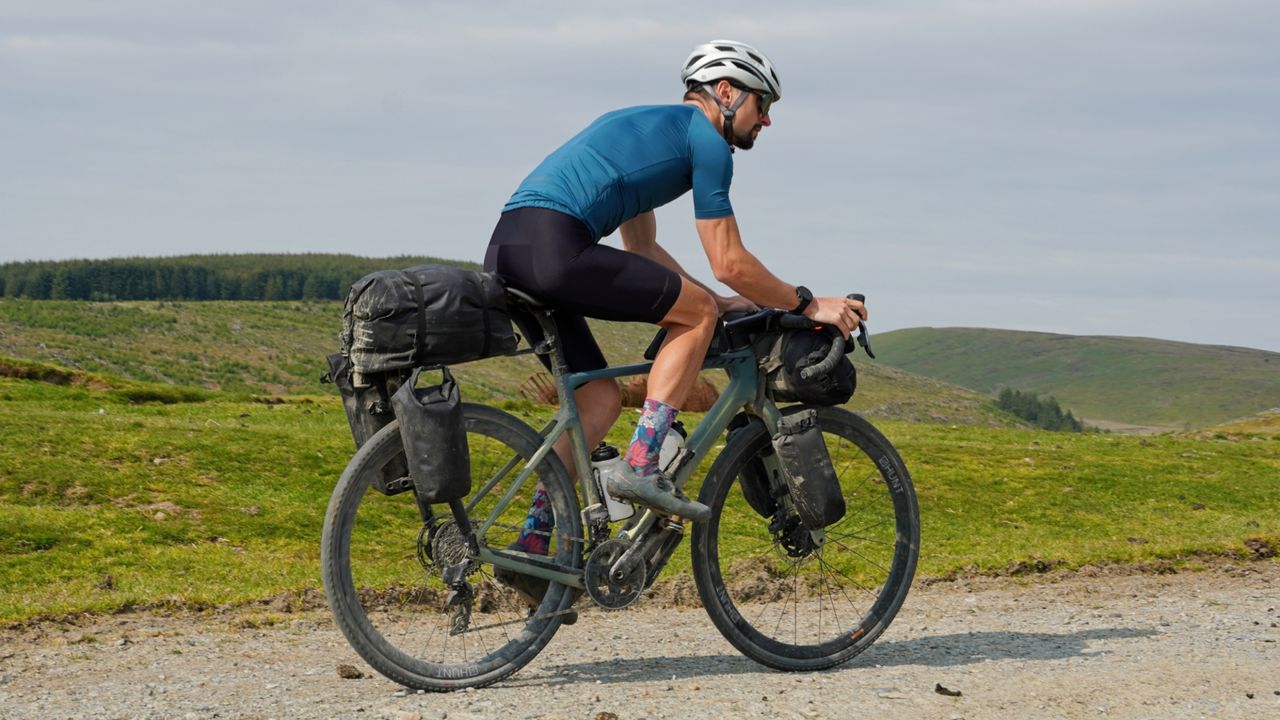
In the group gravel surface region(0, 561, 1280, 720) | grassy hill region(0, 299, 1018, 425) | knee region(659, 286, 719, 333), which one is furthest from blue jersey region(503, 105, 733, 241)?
grassy hill region(0, 299, 1018, 425)

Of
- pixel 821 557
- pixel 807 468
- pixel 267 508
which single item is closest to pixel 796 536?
pixel 821 557

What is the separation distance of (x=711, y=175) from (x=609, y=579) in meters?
2.00

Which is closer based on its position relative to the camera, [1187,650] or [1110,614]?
[1187,650]

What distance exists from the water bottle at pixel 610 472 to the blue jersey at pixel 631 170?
104 centimetres

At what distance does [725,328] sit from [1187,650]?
3.46m

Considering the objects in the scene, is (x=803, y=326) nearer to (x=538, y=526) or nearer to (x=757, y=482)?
(x=757, y=482)

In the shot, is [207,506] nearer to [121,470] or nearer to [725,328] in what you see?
[121,470]

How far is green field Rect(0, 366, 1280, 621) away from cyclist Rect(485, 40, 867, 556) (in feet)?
13.4

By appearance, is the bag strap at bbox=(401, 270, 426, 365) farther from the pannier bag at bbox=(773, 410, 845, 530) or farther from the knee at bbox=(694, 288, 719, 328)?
the pannier bag at bbox=(773, 410, 845, 530)

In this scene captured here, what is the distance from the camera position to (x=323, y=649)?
24.2ft

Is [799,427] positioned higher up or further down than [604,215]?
further down

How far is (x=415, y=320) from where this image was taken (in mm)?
5539

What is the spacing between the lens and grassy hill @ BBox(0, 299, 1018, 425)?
355ft

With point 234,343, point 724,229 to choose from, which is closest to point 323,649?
point 724,229
